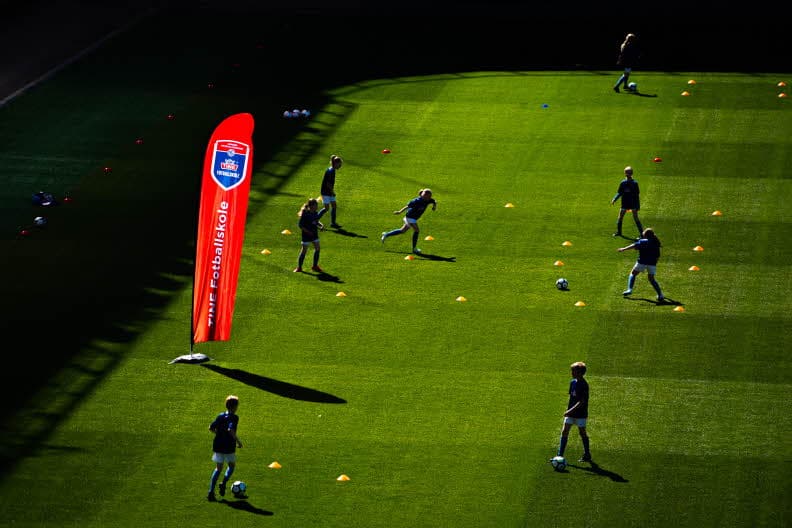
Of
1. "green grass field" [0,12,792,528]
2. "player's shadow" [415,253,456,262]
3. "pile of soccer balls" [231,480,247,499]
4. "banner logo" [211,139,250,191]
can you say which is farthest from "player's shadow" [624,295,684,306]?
"pile of soccer balls" [231,480,247,499]

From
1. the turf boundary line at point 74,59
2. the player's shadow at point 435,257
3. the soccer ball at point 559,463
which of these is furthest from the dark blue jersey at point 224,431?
the turf boundary line at point 74,59

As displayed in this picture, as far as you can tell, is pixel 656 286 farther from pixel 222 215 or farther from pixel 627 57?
pixel 627 57

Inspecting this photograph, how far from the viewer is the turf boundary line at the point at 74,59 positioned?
50769 millimetres

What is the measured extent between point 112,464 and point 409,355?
7036 mm

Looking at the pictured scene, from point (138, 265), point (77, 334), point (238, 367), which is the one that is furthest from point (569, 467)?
point (138, 265)

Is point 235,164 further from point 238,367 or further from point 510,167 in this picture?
point 510,167

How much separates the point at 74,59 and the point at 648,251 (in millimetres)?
29897

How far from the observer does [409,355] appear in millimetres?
29859

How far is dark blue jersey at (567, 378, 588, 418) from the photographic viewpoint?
2466cm

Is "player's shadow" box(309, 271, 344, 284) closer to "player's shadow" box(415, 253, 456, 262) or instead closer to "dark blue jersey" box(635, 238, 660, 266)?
"player's shadow" box(415, 253, 456, 262)

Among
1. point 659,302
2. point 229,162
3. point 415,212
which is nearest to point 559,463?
point 659,302

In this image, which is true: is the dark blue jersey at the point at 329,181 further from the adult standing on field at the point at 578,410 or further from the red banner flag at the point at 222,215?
the adult standing on field at the point at 578,410

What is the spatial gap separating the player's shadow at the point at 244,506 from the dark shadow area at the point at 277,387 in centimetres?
416

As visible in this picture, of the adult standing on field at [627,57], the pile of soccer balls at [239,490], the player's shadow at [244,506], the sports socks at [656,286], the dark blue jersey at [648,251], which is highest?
the adult standing on field at [627,57]
